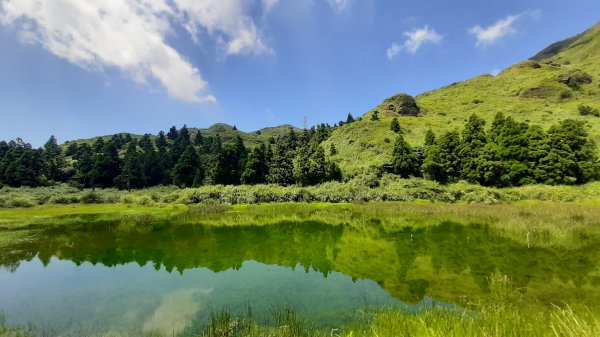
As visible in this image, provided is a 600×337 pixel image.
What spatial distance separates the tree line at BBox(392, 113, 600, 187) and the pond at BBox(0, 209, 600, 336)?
3335 cm

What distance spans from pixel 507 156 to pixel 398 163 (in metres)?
18.4

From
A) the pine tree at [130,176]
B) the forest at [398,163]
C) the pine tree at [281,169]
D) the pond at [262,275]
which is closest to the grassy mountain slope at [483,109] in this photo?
the forest at [398,163]

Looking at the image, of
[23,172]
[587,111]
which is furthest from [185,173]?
[587,111]

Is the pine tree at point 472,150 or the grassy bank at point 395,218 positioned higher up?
the pine tree at point 472,150

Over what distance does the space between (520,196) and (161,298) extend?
50.7 meters

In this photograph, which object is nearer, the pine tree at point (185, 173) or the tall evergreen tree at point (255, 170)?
the tall evergreen tree at point (255, 170)

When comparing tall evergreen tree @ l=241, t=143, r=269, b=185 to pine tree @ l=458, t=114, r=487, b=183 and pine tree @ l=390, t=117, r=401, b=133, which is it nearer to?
pine tree @ l=390, t=117, r=401, b=133

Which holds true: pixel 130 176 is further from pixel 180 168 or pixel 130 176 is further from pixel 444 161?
pixel 444 161

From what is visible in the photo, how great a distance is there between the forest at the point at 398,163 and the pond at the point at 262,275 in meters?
34.4

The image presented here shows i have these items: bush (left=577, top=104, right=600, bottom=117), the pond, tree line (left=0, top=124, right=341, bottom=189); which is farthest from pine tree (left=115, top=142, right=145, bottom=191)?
bush (left=577, top=104, right=600, bottom=117)

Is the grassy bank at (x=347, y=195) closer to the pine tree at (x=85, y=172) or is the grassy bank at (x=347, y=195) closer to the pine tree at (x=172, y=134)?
the pine tree at (x=85, y=172)

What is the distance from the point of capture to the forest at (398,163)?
167 feet

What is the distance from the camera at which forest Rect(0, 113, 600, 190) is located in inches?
2005

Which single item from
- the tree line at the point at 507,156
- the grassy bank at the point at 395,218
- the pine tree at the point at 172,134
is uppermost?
the pine tree at the point at 172,134
